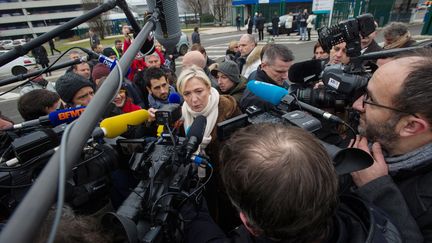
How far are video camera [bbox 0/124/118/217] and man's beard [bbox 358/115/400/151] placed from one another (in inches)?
50.7

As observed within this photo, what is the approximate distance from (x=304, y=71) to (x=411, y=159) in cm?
95

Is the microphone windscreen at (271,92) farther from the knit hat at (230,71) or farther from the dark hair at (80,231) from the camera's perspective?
the knit hat at (230,71)

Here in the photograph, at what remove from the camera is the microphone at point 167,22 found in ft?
A: 3.51

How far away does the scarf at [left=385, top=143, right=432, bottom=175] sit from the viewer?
102 centimetres

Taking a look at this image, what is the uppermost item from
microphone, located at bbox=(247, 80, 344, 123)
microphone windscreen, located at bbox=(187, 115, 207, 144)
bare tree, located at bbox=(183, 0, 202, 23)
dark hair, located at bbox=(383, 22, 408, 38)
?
bare tree, located at bbox=(183, 0, 202, 23)

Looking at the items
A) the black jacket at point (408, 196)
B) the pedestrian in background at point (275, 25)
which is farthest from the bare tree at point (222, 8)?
the black jacket at point (408, 196)

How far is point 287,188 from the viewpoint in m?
0.70

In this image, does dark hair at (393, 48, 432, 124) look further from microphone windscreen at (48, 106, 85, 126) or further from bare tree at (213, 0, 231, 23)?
bare tree at (213, 0, 231, 23)

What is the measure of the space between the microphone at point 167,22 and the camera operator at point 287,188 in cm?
65

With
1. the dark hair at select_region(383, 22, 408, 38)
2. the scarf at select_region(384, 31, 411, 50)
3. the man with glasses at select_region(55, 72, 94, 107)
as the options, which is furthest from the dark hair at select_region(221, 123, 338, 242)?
the dark hair at select_region(383, 22, 408, 38)

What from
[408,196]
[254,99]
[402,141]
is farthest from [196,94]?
[408,196]

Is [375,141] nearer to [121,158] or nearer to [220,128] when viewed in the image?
[220,128]

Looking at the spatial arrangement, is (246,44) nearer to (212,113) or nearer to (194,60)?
(194,60)

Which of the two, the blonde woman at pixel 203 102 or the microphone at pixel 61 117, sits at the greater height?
the microphone at pixel 61 117
